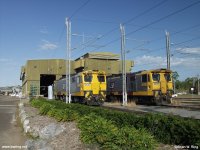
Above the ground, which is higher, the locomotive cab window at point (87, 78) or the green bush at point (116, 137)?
the locomotive cab window at point (87, 78)

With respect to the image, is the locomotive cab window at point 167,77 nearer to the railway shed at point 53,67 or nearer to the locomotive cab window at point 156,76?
the locomotive cab window at point 156,76

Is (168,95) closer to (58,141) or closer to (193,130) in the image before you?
→ (58,141)

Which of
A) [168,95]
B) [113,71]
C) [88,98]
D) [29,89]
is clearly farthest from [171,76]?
[29,89]

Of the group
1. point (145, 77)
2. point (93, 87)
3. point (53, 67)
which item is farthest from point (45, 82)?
point (145, 77)

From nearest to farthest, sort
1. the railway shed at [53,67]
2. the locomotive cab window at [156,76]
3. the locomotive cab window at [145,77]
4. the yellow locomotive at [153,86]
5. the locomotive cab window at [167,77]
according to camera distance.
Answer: the yellow locomotive at [153,86]
the locomotive cab window at [156,76]
the locomotive cab window at [145,77]
the locomotive cab window at [167,77]
the railway shed at [53,67]

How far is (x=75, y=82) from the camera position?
35750 millimetres

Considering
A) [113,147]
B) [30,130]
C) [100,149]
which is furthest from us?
[30,130]

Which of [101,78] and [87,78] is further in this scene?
[101,78]

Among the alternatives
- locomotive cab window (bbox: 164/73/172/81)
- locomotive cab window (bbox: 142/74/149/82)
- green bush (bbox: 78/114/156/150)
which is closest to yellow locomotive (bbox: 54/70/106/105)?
locomotive cab window (bbox: 142/74/149/82)

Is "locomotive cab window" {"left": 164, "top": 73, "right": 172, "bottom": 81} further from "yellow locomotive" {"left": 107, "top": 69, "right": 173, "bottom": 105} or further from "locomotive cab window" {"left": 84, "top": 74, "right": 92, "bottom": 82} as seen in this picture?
"locomotive cab window" {"left": 84, "top": 74, "right": 92, "bottom": 82}

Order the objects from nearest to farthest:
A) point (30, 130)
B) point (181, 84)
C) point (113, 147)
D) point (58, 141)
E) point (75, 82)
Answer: point (113, 147), point (58, 141), point (30, 130), point (75, 82), point (181, 84)

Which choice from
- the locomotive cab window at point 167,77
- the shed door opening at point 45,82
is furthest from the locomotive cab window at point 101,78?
the shed door opening at point 45,82

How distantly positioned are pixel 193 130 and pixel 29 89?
223 feet

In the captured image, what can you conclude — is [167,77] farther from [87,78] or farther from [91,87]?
[87,78]
